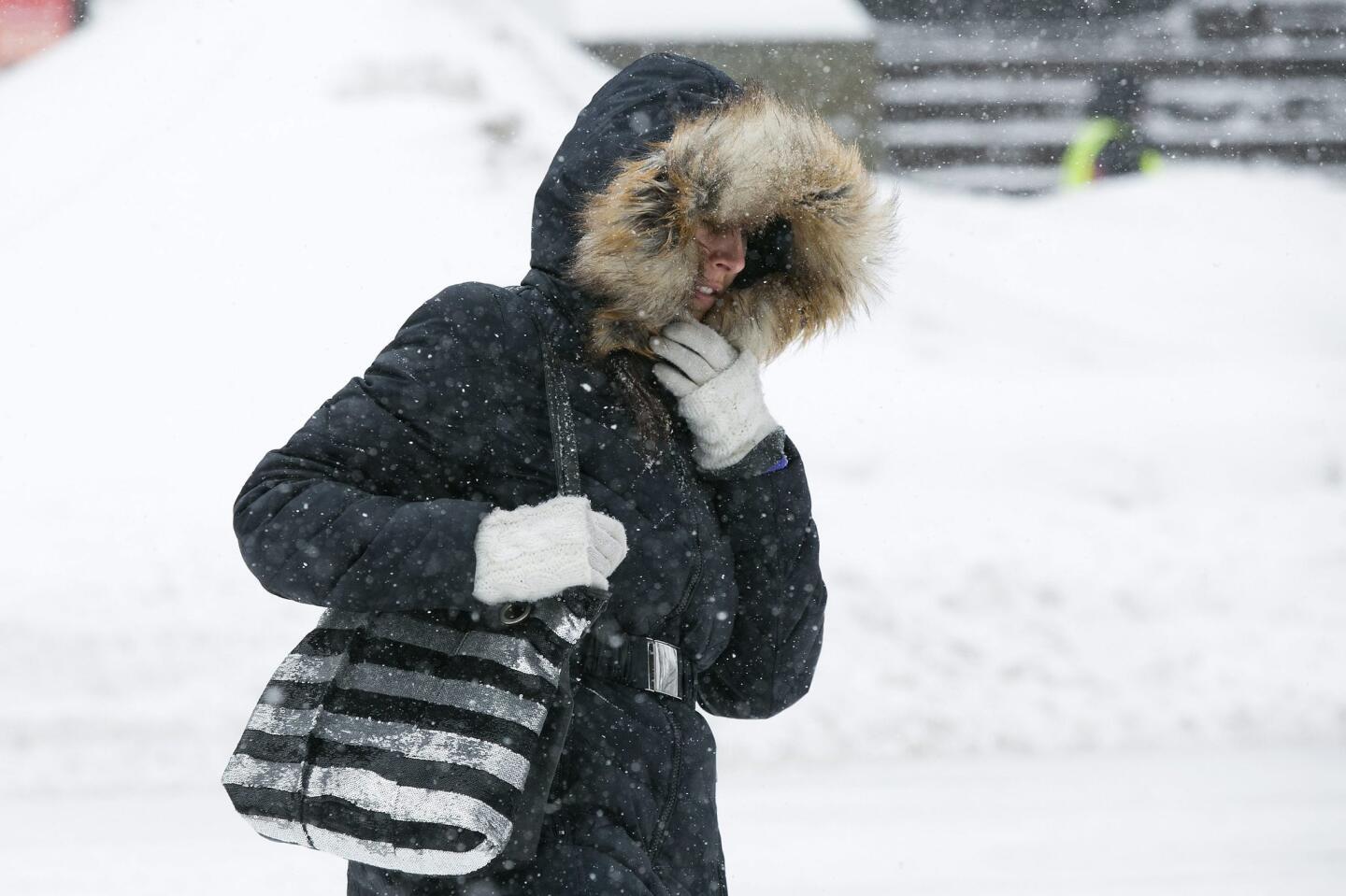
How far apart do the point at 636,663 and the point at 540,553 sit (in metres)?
0.22

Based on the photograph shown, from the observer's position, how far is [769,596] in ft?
5.81

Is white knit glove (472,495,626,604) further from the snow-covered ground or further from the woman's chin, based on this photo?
the snow-covered ground

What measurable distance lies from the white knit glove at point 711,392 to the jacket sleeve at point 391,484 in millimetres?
225

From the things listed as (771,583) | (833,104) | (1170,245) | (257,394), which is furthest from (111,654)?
(1170,245)

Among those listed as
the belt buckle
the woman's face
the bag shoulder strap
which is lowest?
the belt buckle

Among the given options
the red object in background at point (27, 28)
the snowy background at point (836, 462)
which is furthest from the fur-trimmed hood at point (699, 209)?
the red object in background at point (27, 28)

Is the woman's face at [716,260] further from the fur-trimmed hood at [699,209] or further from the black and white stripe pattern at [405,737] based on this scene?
the black and white stripe pattern at [405,737]

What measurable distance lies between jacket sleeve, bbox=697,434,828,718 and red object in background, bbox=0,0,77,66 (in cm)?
723

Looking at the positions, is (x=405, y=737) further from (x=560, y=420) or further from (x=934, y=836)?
(x=934, y=836)

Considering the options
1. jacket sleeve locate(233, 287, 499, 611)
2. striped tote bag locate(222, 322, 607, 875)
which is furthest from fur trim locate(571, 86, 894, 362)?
striped tote bag locate(222, 322, 607, 875)

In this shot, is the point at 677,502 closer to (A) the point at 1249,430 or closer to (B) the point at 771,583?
(B) the point at 771,583

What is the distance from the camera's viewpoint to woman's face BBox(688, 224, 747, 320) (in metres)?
1.71

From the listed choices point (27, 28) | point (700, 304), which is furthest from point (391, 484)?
point (27, 28)

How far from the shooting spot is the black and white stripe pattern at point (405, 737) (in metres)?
1.33
